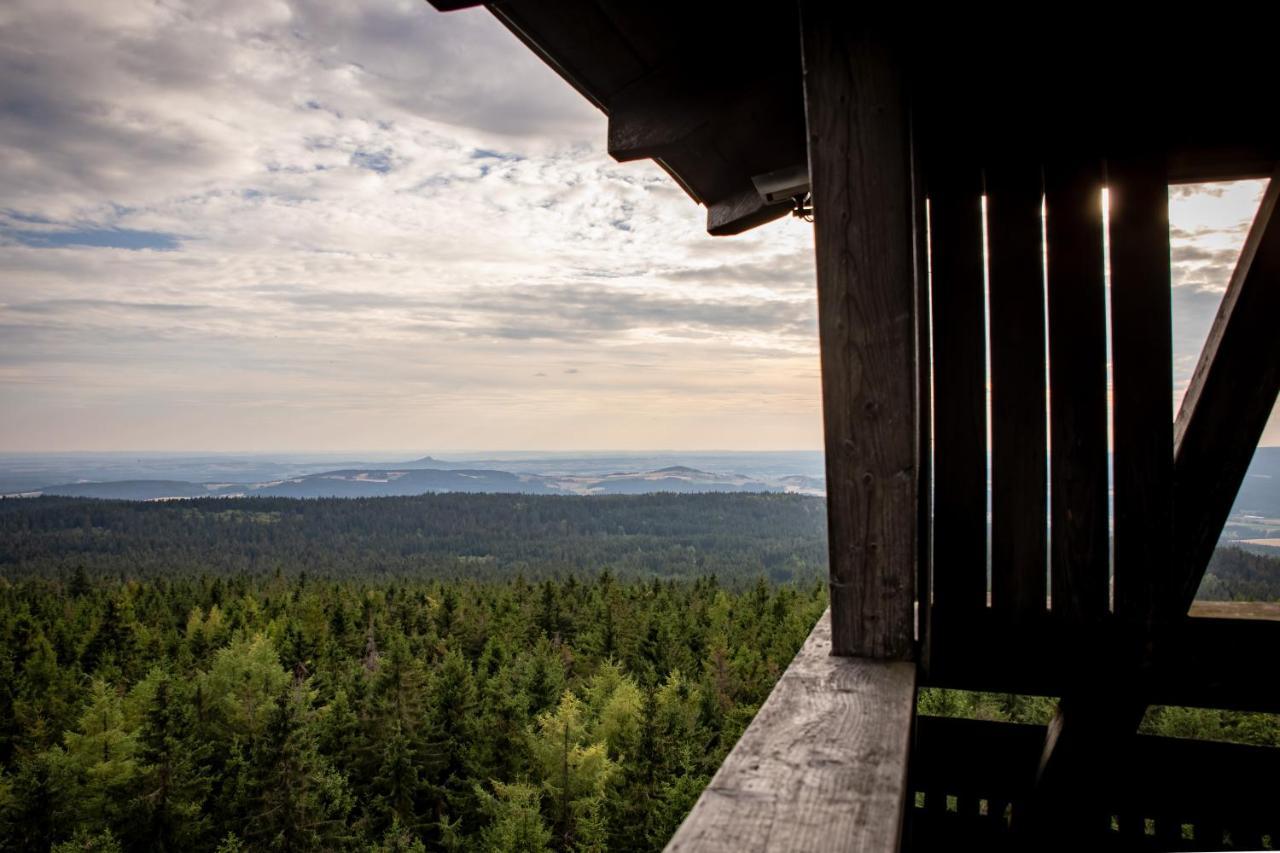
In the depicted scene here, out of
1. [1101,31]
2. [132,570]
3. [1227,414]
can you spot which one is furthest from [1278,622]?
[132,570]

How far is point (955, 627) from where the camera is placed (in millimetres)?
2055

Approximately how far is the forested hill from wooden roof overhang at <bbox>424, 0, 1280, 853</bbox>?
11532 centimetres

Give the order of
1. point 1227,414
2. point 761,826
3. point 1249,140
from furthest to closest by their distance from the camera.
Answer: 1. point 1249,140
2. point 1227,414
3. point 761,826

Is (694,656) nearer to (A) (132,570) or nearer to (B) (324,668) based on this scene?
(B) (324,668)

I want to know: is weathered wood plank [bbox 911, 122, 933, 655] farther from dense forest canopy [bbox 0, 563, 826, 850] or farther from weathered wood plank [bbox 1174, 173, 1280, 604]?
dense forest canopy [bbox 0, 563, 826, 850]

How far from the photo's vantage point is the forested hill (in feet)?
425

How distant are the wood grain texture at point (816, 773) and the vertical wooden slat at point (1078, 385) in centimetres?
60

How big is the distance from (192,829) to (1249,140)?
39914 millimetres

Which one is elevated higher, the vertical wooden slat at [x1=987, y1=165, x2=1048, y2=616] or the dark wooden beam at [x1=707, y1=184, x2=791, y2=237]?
the dark wooden beam at [x1=707, y1=184, x2=791, y2=237]

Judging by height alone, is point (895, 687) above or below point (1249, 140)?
below

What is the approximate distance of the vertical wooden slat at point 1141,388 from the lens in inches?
73.6

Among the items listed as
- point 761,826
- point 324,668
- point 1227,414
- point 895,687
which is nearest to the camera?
point 761,826

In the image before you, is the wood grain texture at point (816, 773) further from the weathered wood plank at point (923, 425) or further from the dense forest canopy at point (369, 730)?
the dense forest canopy at point (369, 730)

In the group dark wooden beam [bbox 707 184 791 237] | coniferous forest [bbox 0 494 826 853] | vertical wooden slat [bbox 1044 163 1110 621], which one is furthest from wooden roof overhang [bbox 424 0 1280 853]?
coniferous forest [bbox 0 494 826 853]
